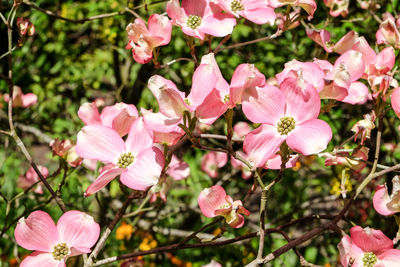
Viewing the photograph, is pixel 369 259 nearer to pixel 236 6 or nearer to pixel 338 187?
pixel 236 6

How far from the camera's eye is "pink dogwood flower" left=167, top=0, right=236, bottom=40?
821 millimetres

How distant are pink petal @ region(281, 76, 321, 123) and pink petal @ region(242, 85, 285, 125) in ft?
0.04

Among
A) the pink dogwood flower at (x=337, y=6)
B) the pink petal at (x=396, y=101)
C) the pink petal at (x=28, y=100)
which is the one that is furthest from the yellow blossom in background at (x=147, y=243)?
the pink petal at (x=396, y=101)

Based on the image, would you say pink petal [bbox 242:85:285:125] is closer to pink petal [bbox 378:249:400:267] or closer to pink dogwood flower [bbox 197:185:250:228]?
pink dogwood flower [bbox 197:185:250:228]

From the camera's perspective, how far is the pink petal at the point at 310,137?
64 centimetres

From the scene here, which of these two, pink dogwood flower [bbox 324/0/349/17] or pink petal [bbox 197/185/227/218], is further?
pink dogwood flower [bbox 324/0/349/17]

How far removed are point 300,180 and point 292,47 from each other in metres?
0.74

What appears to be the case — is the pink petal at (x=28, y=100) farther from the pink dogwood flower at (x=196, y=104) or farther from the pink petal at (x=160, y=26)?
the pink dogwood flower at (x=196, y=104)

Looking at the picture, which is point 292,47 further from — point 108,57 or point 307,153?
point 108,57

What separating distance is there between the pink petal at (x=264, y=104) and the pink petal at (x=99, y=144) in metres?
0.22

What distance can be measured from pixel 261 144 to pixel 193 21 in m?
0.31

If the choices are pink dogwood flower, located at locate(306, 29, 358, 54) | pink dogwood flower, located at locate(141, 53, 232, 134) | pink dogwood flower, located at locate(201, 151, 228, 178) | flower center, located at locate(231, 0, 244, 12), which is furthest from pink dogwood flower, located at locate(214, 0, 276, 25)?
pink dogwood flower, located at locate(201, 151, 228, 178)

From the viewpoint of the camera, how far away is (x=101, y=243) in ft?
2.35

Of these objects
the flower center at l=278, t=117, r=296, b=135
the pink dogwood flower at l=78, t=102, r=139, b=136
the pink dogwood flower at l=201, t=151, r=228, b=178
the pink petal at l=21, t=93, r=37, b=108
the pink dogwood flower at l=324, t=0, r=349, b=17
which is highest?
the pink dogwood flower at l=78, t=102, r=139, b=136
